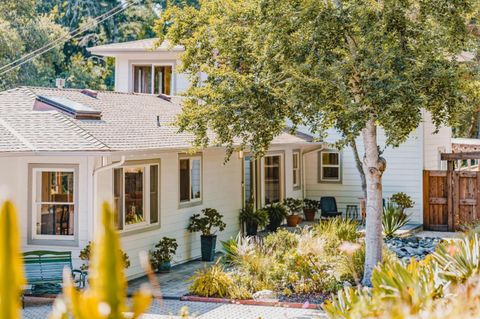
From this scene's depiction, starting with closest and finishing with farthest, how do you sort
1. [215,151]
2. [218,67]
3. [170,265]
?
[218,67], [170,265], [215,151]

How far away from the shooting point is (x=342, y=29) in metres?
12.4

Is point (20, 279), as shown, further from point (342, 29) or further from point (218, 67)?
point (218, 67)

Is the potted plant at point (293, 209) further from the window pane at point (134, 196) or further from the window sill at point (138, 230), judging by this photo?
the window pane at point (134, 196)

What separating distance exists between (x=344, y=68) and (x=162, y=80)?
14.2 metres

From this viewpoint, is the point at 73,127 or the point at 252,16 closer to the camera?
the point at 252,16

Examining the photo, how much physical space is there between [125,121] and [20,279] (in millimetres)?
15032

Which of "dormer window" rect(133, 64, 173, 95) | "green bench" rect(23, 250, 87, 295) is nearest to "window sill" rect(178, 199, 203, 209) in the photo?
"green bench" rect(23, 250, 87, 295)

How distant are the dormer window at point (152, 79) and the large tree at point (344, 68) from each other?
11618mm

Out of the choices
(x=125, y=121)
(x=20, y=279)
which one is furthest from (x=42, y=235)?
(x=20, y=279)

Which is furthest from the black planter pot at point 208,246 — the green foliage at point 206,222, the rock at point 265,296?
the rock at point 265,296

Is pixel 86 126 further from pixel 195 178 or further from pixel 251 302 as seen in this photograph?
pixel 251 302

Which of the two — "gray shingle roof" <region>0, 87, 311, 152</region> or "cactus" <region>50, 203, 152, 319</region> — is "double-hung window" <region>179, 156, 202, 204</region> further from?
"cactus" <region>50, 203, 152, 319</region>

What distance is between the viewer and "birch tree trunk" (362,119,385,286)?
13367mm

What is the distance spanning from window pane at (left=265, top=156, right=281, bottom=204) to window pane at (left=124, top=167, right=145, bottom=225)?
25.4 feet
